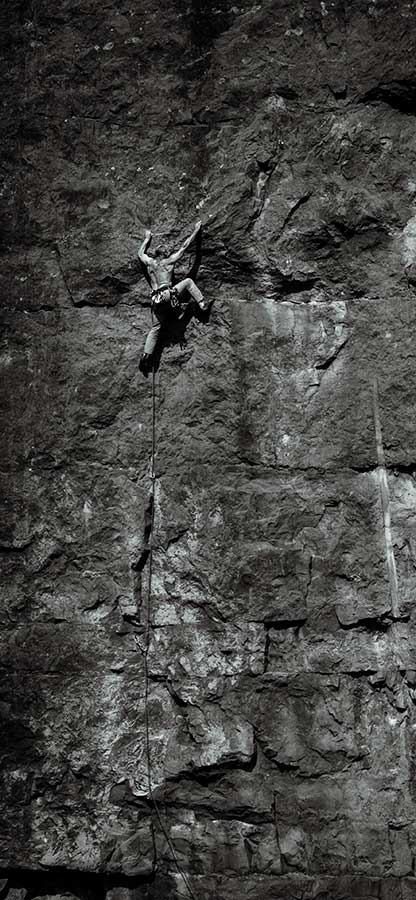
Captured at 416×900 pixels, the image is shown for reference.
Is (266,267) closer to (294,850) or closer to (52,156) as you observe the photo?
(52,156)

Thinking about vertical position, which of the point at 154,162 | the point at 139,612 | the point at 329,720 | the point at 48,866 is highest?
the point at 154,162

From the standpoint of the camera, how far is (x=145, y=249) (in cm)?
441

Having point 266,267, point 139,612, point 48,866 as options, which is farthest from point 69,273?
point 48,866

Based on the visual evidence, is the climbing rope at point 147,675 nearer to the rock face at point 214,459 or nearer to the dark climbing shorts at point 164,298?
the rock face at point 214,459

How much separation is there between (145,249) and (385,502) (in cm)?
159

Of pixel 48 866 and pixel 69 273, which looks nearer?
pixel 48 866

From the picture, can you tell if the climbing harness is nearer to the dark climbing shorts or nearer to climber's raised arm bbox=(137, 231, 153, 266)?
the dark climbing shorts

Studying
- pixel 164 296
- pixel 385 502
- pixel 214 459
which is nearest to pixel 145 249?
pixel 164 296

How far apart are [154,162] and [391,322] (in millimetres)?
1336

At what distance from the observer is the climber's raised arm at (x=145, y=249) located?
4.38 m

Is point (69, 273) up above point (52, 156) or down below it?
below

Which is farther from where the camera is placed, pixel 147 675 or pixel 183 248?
pixel 183 248

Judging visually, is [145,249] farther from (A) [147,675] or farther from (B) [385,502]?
(A) [147,675]

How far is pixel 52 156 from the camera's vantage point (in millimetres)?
4543
